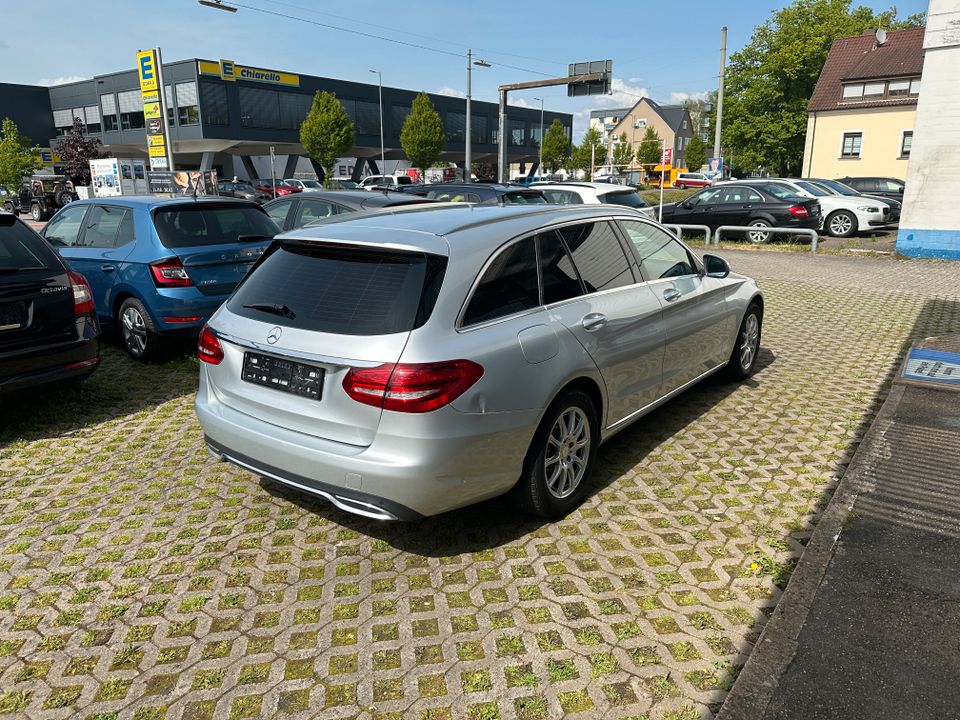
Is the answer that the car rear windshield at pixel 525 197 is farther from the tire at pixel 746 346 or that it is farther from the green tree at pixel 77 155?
the green tree at pixel 77 155

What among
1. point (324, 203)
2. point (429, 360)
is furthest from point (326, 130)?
point (429, 360)

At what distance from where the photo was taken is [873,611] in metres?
3.06

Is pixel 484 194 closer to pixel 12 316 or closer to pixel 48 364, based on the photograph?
pixel 48 364

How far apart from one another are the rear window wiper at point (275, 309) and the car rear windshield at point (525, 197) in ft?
30.5

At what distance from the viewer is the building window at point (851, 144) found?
134 feet

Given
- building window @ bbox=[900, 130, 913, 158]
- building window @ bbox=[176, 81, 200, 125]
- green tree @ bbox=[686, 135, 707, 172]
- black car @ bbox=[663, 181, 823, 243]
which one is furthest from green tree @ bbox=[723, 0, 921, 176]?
building window @ bbox=[176, 81, 200, 125]

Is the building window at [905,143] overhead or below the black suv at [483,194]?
overhead

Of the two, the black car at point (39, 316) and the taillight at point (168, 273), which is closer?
the black car at point (39, 316)

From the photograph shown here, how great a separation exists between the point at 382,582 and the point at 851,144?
151 feet

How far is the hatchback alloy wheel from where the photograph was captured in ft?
12.5

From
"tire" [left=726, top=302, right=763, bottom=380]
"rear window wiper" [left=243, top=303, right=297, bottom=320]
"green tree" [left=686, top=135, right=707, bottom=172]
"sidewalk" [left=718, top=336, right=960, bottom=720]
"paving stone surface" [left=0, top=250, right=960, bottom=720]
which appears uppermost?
"green tree" [left=686, top=135, right=707, bottom=172]

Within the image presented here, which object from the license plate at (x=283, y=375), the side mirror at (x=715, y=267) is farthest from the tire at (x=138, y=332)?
the side mirror at (x=715, y=267)

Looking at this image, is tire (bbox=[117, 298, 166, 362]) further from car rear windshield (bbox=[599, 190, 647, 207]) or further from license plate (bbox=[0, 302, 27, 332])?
car rear windshield (bbox=[599, 190, 647, 207])

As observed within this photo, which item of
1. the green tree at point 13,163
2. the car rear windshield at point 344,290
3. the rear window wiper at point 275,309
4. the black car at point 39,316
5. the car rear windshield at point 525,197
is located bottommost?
the black car at point 39,316
